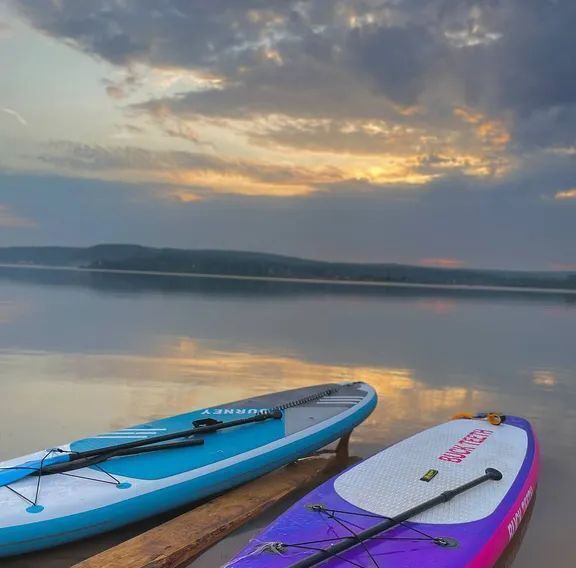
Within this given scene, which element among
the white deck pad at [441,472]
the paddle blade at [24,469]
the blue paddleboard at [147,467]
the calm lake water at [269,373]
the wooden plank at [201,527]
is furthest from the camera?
the calm lake water at [269,373]

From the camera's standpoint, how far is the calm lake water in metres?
6.74

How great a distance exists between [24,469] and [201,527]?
1.44 meters

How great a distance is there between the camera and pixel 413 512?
4496 millimetres

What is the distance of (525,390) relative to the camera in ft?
35.9

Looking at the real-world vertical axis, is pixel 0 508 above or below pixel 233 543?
above

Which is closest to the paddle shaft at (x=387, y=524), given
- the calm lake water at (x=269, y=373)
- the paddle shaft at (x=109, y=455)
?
the calm lake water at (x=269, y=373)

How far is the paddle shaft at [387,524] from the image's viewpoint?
3777 millimetres

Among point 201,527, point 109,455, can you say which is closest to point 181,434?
point 109,455

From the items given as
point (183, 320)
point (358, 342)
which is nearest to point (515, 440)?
point (358, 342)

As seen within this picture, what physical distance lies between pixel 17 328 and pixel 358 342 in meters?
8.44

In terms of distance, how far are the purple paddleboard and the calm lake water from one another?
1.47ft

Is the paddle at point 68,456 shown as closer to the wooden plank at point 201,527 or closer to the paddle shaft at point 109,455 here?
the paddle shaft at point 109,455

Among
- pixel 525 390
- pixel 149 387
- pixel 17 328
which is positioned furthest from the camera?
pixel 17 328

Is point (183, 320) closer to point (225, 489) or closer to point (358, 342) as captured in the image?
point (358, 342)
